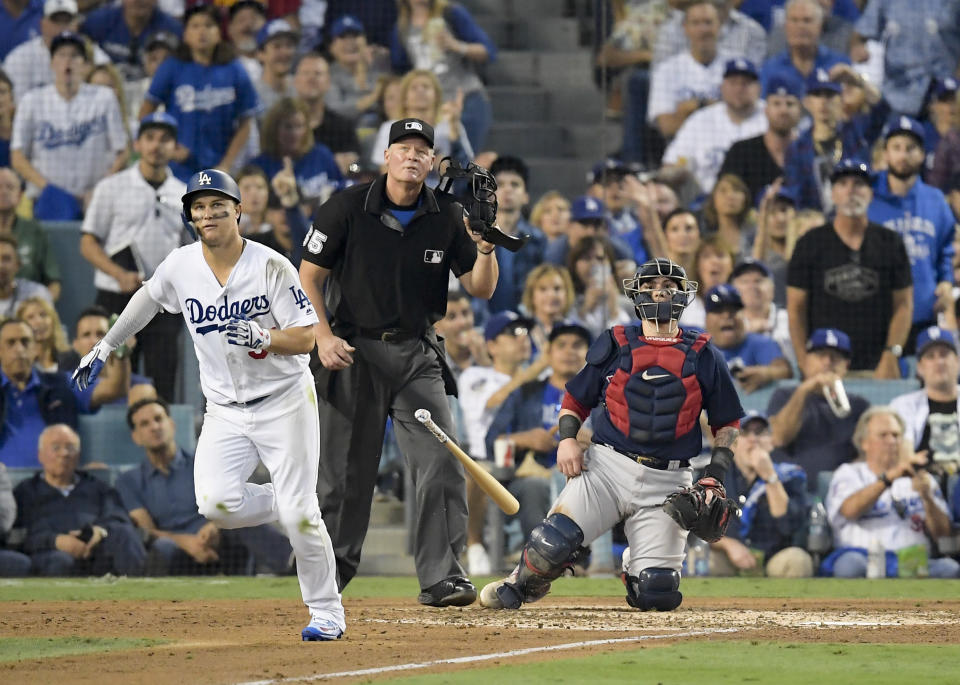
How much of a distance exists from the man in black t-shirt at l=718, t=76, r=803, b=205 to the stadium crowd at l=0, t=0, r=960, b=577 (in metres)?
0.02

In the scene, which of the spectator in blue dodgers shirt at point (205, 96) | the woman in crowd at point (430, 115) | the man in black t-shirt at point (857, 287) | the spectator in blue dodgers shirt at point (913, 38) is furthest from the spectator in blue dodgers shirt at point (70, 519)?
the spectator in blue dodgers shirt at point (913, 38)

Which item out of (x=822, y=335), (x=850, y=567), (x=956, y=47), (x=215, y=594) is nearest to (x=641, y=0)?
(x=956, y=47)

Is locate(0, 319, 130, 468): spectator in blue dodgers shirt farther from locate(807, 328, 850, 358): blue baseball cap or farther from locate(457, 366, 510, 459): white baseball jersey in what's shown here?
locate(807, 328, 850, 358): blue baseball cap

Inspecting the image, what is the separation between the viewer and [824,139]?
12.0 metres

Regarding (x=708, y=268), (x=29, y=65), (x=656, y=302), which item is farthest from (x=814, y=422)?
(x=29, y=65)

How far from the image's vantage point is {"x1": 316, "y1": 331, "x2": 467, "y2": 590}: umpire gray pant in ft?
22.6

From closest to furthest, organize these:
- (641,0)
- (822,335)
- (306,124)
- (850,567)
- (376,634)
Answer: (376,634), (850,567), (822,335), (306,124), (641,0)

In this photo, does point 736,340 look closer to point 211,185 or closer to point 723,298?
point 723,298

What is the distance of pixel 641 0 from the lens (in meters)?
12.6

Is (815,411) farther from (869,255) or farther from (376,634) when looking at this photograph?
(376,634)

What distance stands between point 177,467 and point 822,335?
4553mm

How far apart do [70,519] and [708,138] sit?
223 inches

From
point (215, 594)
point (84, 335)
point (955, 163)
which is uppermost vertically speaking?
point (955, 163)

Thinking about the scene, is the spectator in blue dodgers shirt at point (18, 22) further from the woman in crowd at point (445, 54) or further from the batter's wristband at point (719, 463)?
the batter's wristband at point (719, 463)
